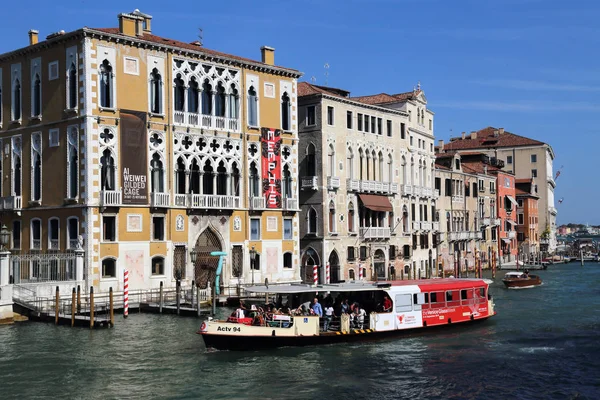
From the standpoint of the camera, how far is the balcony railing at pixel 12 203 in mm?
33844

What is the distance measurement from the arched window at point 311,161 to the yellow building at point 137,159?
4195 mm

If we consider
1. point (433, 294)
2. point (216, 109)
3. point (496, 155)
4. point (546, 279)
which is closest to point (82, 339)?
point (433, 294)

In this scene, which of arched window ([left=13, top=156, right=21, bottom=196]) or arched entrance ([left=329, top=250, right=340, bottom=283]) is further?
arched entrance ([left=329, top=250, right=340, bottom=283])

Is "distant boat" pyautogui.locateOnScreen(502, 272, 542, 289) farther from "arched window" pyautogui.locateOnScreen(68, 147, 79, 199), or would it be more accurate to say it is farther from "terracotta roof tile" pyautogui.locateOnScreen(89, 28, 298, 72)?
"arched window" pyautogui.locateOnScreen(68, 147, 79, 199)

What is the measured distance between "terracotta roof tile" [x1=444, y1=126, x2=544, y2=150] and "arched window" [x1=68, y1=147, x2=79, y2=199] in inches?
2151

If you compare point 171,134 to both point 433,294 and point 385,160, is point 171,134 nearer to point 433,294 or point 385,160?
point 433,294

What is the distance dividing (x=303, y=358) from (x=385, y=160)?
2631 centimetres

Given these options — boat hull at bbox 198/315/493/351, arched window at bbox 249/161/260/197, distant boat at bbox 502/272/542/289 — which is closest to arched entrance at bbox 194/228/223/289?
arched window at bbox 249/161/260/197

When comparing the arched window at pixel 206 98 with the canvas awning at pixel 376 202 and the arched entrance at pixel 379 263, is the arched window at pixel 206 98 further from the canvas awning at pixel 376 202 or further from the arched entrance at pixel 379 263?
the arched entrance at pixel 379 263

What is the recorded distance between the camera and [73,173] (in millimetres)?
31672

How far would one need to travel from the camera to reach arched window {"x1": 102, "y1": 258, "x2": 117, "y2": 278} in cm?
3119

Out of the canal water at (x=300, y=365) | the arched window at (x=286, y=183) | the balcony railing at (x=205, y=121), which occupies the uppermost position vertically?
the balcony railing at (x=205, y=121)

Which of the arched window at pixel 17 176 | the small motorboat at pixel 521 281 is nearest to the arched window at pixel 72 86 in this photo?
the arched window at pixel 17 176

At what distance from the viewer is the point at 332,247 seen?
42375 mm
